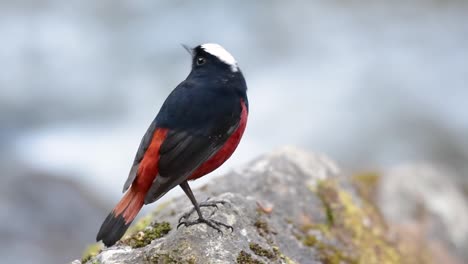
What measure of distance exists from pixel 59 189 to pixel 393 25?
948 centimetres

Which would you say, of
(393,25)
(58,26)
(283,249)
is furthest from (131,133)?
(283,249)

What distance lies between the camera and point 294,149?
218 inches

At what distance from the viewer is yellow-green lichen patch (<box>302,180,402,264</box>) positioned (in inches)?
176

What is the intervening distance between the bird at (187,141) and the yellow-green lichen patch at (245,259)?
0.22m

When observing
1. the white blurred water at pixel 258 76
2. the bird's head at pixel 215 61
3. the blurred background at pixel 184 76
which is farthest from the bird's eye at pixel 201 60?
the white blurred water at pixel 258 76

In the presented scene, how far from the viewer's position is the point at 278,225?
438 cm

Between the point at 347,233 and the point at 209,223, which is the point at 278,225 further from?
the point at 209,223

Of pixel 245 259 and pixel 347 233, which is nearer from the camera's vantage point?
pixel 245 259

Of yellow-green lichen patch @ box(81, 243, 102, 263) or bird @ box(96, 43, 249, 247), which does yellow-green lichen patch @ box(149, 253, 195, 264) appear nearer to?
bird @ box(96, 43, 249, 247)

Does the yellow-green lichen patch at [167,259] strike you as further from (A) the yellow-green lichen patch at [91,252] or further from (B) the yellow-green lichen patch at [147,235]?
(A) the yellow-green lichen patch at [91,252]

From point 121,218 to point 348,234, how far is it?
198 cm

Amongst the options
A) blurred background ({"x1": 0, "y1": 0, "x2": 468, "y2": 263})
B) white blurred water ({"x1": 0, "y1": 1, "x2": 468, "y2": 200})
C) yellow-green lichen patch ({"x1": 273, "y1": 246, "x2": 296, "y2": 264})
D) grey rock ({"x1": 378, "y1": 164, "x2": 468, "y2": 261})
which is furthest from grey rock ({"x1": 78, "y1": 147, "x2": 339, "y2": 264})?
white blurred water ({"x1": 0, "y1": 1, "x2": 468, "y2": 200})

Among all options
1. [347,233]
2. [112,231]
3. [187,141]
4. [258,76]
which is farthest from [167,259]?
[258,76]

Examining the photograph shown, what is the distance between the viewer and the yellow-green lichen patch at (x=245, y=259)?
345 cm
